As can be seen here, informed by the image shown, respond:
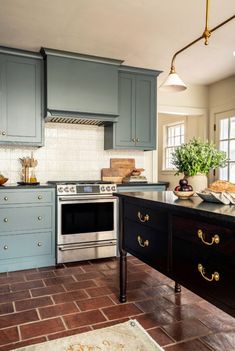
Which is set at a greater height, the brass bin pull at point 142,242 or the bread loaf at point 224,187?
the bread loaf at point 224,187

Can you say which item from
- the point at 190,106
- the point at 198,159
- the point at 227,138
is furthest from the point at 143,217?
the point at 190,106

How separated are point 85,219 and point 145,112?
1792 mm

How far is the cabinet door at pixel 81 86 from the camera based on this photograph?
3592mm

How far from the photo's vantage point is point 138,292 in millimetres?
2668

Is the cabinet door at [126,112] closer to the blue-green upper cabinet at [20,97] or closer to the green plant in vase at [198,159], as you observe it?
the blue-green upper cabinet at [20,97]

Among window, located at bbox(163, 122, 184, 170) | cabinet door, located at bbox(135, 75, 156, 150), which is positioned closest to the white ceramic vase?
cabinet door, located at bbox(135, 75, 156, 150)

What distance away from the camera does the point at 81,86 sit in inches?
147

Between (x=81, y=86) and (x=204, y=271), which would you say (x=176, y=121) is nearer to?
(x=81, y=86)

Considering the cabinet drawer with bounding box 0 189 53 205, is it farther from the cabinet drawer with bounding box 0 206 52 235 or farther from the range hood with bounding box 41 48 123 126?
the range hood with bounding box 41 48 123 126

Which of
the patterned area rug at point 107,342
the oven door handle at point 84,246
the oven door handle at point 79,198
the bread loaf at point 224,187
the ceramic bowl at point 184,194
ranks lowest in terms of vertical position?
the patterned area rug at point 107,342

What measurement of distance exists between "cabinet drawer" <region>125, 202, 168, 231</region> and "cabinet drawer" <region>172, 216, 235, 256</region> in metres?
0.13

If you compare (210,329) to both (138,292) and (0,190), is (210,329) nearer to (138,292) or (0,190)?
(138,292)

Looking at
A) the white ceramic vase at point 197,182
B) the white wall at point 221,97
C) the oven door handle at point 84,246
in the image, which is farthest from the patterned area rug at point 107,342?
the white wall at point 221,97

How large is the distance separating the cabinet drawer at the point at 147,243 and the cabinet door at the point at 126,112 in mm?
1933
